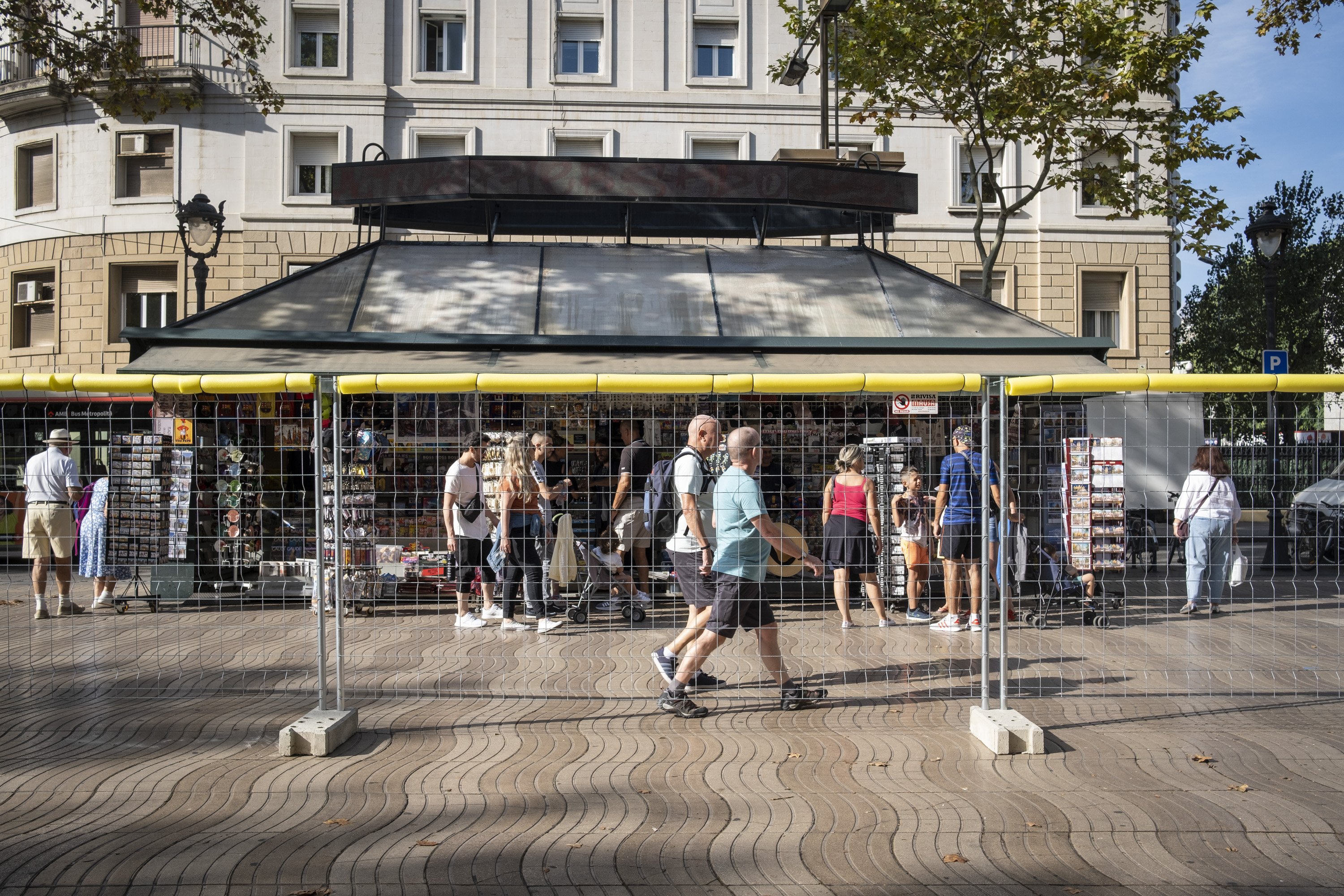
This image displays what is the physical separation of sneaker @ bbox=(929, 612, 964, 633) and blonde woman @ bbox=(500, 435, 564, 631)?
3580 millimetres

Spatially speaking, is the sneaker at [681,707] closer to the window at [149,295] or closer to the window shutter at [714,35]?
the window at [149,295]

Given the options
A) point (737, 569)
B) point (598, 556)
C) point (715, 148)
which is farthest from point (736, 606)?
point (715, 148)

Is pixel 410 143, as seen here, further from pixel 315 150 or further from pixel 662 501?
pixel 662 501

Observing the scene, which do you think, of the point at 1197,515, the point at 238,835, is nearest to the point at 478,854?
the point at 238,835

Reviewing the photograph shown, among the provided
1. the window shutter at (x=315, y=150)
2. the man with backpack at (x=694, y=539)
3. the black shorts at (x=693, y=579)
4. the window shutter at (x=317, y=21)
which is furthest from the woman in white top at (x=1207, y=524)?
the window shutter at (x=317, y=21)

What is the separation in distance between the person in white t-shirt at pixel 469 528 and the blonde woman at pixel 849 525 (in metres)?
3.17

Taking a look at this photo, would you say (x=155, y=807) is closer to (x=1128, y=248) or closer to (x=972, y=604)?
(x=972, y=604)

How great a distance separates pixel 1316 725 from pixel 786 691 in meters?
3.13

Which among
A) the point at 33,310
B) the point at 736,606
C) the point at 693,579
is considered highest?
the point at 33,310

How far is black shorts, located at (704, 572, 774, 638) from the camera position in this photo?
6387mm

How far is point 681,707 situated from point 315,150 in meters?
23.5

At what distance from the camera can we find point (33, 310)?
2728 cm

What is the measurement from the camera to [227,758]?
18.6 feet

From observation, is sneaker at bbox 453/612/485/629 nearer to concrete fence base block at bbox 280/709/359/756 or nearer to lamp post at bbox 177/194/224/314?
concrete fence base block at bbox 280/709/359/756
